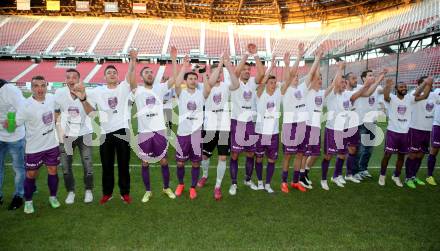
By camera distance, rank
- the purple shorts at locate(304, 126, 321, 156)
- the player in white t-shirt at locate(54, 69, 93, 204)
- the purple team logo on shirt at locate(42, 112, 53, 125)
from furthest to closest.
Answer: the purple shorts at locate(304, 126, 321, 156) → the player in white t-shirt at locate(54, 69, 93, 204) → the purple team logo on shirt at locate(42, 112, 53, 125)

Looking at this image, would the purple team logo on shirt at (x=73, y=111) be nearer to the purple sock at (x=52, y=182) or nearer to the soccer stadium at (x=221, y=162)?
the soccer stadium at (x=221, y=162)

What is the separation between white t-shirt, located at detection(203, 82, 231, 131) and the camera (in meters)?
5.86

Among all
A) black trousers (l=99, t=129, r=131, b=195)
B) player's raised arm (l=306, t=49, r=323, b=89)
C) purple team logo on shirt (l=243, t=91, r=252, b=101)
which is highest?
player's raised arm (l=306, t=49, r=323, b=89)

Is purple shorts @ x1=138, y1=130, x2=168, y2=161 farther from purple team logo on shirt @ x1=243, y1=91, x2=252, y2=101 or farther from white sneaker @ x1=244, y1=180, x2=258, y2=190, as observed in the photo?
white sneaker @ x1=244, y1=180, x2=258, y2=190

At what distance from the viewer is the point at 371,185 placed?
662 centimetres

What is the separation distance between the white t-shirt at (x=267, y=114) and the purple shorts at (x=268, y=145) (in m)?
0.09

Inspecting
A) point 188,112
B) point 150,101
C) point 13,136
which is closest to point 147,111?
point 150,101

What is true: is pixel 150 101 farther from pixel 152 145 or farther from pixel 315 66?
pixel 315 66

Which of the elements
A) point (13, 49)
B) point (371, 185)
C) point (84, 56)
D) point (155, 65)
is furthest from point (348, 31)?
point (13, 49)

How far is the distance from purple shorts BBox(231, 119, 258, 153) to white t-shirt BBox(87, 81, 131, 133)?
1.98 metres

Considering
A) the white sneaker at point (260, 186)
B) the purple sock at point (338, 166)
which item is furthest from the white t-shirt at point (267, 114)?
the purple sock at point (338, 166)

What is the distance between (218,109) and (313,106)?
198 cm

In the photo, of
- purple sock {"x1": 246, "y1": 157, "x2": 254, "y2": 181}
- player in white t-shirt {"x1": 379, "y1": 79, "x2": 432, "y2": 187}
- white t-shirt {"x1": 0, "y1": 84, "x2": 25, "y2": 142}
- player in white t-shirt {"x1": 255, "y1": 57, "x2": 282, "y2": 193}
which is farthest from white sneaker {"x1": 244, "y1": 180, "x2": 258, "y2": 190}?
white t-shirt {"x1": 0, "y1": 84, "x2": 25, "y2": 142}

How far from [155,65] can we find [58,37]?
51.9 feet
